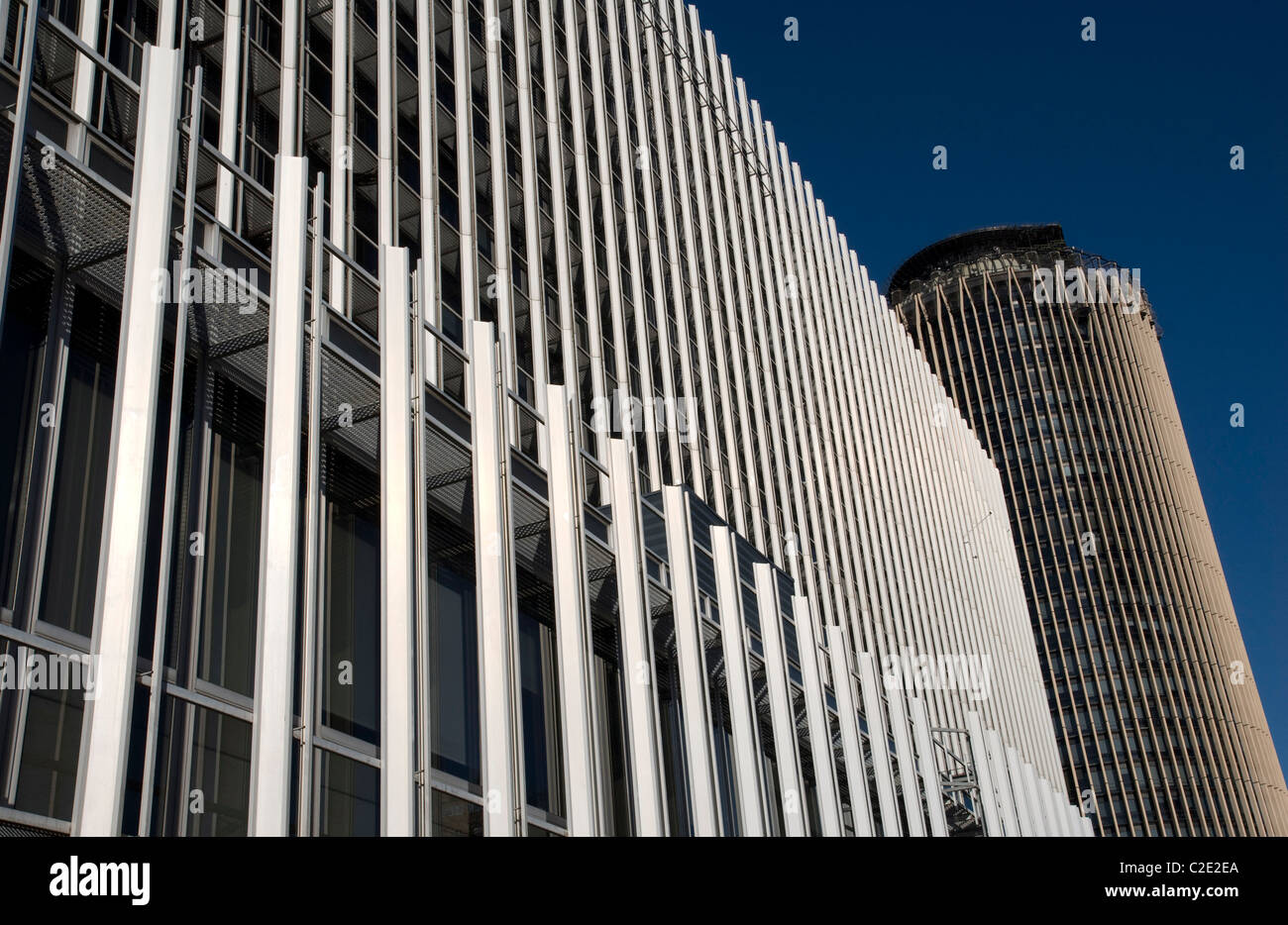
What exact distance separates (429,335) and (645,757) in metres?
5.95

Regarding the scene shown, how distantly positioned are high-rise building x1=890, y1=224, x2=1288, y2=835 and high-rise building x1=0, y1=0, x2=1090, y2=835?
8496 centimetres

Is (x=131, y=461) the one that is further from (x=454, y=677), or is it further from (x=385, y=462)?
(x=454, y=677)

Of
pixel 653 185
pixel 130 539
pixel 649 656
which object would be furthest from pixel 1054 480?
pixel 130 539

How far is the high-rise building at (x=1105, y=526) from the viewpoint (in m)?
106

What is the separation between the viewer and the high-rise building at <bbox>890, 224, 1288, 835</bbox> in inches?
4161

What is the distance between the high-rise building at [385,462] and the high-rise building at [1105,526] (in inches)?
3345

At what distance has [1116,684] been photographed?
109188 mm

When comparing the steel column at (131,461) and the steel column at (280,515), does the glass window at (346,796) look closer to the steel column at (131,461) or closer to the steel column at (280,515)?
the steel column at (280,515)

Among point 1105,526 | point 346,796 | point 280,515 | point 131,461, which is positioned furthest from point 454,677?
point 1105,526

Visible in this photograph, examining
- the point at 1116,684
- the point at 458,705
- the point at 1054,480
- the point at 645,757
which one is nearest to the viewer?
the point at 458,705

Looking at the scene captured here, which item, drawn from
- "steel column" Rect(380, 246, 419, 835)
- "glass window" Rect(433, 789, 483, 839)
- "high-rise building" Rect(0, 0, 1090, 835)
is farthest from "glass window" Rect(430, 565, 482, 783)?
"steel column" Rect(380, 246, 419, 835)

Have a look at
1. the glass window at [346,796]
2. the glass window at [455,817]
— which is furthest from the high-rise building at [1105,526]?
the glass window at [346,796]

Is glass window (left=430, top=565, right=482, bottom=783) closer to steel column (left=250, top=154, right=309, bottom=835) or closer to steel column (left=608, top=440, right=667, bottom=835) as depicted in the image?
steel column (left=608, top=440, right=667, bottom=835)

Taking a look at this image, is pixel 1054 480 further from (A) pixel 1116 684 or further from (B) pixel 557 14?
(B) pixel 557 14
